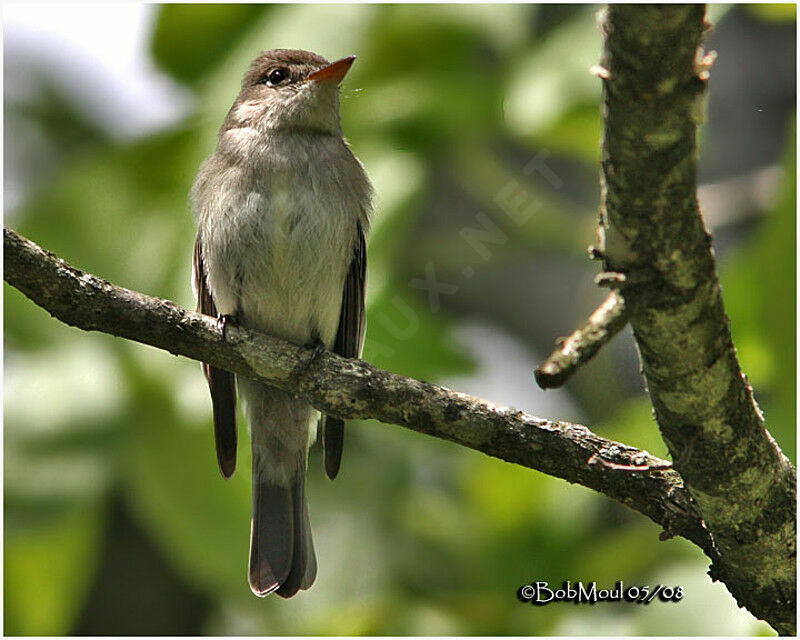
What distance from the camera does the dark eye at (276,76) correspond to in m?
3.74

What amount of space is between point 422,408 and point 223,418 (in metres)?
1.23

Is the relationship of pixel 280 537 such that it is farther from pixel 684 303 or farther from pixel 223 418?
pixel 684 303

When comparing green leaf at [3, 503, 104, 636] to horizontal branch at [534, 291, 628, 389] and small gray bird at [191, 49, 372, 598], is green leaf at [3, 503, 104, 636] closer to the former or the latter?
small gray bird at [191, 49, 372, 598]

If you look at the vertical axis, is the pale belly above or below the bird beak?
below

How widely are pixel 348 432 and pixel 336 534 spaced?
0.47 meters

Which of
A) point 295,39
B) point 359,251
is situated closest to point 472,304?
point 359,251

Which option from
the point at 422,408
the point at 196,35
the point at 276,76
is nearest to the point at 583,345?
the point at 422,408

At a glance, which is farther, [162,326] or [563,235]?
[563,235]

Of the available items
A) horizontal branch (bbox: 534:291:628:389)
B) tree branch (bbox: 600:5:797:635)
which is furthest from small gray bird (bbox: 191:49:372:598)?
horizontal branch (bbox: 534:291:628:389)

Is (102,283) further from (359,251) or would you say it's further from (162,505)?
(359,251)

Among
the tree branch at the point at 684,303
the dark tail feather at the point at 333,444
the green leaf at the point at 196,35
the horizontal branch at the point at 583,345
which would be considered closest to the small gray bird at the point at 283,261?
the dark tail feather at the point at 333,444

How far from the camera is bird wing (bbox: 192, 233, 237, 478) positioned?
3201 millimetres

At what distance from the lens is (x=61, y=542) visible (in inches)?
137

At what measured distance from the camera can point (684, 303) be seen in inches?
67.2
